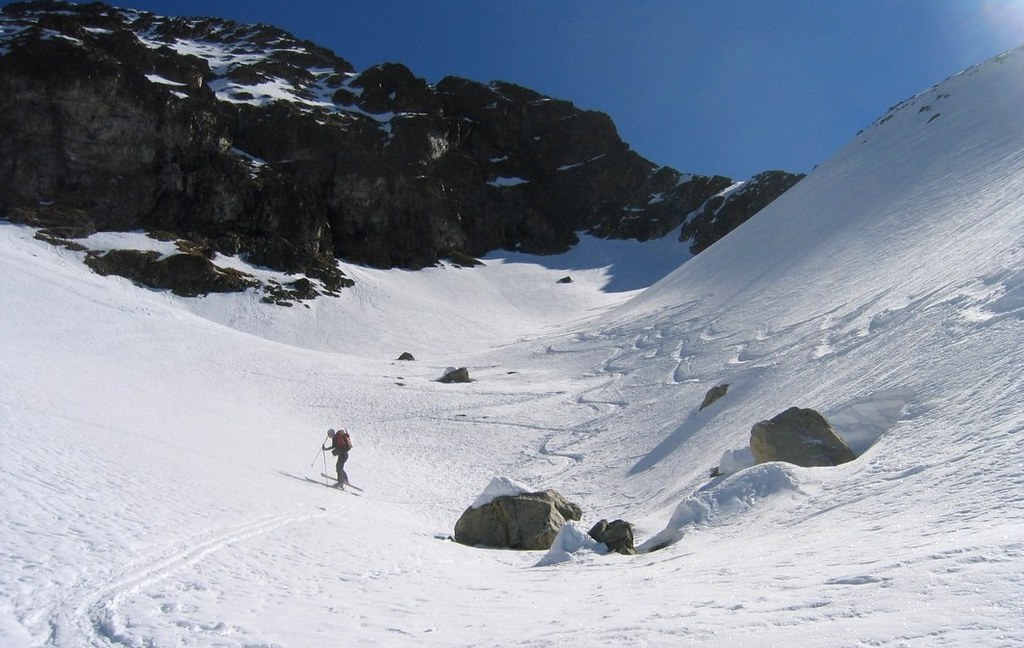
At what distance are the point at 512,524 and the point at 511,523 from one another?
1.3 inches

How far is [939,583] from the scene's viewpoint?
539 cm

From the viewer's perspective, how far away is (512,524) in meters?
15.1

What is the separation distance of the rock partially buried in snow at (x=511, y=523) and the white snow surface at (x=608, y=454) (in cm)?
113

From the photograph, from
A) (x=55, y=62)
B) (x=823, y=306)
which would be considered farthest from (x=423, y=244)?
(x=823, y=306)

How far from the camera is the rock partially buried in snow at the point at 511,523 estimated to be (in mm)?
14992

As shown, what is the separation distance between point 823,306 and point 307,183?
249 ft

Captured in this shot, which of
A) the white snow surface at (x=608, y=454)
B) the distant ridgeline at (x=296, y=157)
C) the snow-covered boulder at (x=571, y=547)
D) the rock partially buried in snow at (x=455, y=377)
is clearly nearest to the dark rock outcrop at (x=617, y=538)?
the snow-covered boulder at (x=571, y=547)

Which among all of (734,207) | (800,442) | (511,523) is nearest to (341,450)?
(511,523)

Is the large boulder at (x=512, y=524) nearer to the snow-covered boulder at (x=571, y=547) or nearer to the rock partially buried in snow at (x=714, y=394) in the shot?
the snow-covered boulder at (x=571, y=547)

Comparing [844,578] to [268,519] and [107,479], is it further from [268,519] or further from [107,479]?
[107,479]

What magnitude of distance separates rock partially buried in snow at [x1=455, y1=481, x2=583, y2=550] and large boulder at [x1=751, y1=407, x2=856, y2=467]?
485cm

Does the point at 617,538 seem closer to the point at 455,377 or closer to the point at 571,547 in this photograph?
the point at 571,547

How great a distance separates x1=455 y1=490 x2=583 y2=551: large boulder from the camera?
1499 cm

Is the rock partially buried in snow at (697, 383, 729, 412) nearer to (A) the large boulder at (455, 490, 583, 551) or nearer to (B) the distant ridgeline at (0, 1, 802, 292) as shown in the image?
(A) the large boulder at (455, 490, 583, 551)
